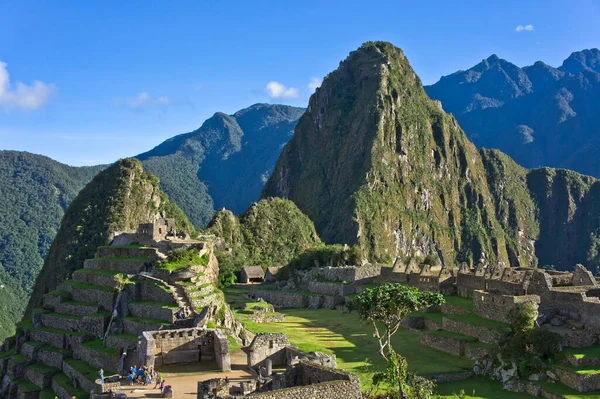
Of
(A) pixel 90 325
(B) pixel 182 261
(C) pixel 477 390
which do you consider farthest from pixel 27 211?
(C) pixel 477 390

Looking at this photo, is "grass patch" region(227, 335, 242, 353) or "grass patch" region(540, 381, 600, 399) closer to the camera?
"grass patch" region(227, 335, 242, 353)

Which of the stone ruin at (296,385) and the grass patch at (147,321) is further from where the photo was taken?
the grass patch at (147,321)

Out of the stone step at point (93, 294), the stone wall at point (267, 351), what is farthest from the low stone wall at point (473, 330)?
the stone step at point (93, 294)

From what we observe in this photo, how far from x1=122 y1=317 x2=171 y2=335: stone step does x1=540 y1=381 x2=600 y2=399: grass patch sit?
17.7 m

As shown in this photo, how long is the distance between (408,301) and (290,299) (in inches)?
1498

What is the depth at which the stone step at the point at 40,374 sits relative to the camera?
3475 centimetres

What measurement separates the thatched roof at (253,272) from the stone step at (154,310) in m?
49.0

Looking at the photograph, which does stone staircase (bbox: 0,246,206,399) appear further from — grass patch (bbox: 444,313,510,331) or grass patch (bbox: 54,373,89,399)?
grass patch (bbox: 444,313,510,331)

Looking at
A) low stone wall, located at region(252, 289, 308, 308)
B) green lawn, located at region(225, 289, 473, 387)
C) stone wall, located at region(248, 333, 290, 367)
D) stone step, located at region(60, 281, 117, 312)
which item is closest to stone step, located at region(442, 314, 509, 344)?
green lawn, located at region(225, 289, 473, 387)

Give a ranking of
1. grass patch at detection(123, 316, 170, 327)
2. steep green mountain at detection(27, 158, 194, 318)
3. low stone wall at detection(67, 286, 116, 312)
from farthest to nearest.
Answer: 1. steep green mountain at detection(27, 158, 194, 318)
2. low stone wall at detection(67, 286, 116, 312)
3. grass patch at detection(123, 316, 170, 327)

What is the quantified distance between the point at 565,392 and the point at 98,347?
22287 millimetres

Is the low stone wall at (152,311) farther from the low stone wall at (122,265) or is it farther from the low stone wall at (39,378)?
the low stone wall at (39,378)

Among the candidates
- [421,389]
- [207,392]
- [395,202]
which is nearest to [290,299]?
[421,389]

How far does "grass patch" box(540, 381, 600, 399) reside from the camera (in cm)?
2797
